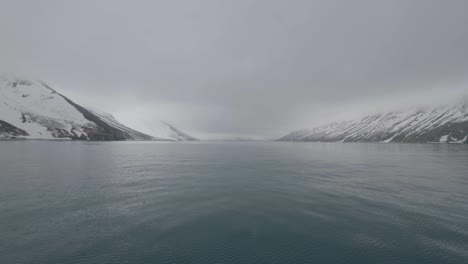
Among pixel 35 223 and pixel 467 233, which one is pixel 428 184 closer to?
pixel 467 233

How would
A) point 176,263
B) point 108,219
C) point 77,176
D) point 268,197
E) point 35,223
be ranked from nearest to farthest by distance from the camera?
point 176,263, point 35,223, point 108,219, point 268,197, point 77,176

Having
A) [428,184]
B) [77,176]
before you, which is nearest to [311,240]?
[428,184]

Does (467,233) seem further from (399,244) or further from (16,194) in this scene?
(16,194)

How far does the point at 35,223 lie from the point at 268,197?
22600 millimetres

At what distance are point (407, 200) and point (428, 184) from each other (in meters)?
12.3

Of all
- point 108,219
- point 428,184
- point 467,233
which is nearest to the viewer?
point 467,233

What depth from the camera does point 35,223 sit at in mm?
17312

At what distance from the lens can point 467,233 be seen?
16.2 meters

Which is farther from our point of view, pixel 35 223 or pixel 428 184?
pixel 428 184

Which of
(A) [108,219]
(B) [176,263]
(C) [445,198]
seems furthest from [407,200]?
(A) [108,219]

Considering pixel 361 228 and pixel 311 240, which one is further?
pixel 361 228

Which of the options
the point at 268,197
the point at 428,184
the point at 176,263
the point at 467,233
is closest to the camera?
the point at 176,263

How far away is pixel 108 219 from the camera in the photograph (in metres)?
18.7

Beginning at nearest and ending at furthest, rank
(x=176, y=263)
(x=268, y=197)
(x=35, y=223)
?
(x=176, y=263), (x=35, y=223), (x=268, y=197)
